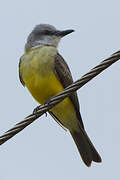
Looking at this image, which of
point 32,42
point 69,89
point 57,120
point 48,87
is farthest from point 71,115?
point 69,89

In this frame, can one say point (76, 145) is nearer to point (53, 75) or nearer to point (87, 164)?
point (87, 164)

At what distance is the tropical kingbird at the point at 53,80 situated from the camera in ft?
19.8

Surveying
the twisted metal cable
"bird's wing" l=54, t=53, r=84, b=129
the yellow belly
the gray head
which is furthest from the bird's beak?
the twisted metal cable

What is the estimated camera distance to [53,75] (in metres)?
6.09

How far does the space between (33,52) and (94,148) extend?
1.70 metres

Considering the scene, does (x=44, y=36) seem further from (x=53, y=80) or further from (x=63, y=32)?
(x=53, y=80)

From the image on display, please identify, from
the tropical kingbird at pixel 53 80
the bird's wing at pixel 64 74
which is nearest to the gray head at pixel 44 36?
the tropical kingbird at pixel 53 80

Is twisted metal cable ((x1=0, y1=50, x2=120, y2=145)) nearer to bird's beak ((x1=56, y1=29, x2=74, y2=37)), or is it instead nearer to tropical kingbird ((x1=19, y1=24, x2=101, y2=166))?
tropical kingbird ((x1=19, y1=24, x2=101, y2=166))

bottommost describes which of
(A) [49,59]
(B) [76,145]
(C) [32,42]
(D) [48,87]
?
(B) [76,145]

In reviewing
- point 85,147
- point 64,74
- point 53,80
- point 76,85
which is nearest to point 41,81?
point 53,80

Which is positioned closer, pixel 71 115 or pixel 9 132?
pixel 9 132

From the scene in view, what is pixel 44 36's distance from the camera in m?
7.30

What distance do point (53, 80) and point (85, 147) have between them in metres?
1.34

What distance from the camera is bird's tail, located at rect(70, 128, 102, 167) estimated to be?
671 cm
